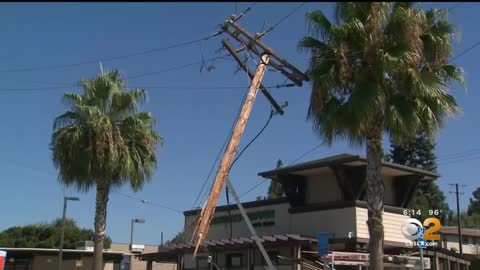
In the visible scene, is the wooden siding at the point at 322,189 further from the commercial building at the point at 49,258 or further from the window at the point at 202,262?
the commercial building at the point at 49,258

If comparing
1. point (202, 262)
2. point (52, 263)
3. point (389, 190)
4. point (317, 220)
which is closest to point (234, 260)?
point (202, 262)

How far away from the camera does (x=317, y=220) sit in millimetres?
29016

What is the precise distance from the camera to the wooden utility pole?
52.4ft

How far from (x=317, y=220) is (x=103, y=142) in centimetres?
1022

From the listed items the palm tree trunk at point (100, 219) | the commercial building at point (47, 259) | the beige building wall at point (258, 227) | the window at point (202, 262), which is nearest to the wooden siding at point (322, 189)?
the beige building wall at point (258, 227)

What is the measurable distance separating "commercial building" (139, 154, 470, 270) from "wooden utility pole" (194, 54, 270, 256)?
26.0ft

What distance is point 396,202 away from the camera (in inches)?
1204

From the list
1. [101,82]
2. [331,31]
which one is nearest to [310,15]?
[331,31]

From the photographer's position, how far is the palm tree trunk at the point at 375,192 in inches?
668

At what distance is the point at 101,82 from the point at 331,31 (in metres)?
12.5

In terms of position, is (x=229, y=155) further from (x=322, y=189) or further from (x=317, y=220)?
(x=322, y=189)

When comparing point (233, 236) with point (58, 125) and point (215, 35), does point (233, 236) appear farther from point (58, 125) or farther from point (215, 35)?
point (215, 35)

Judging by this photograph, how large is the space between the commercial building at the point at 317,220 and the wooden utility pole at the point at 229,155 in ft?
26.0

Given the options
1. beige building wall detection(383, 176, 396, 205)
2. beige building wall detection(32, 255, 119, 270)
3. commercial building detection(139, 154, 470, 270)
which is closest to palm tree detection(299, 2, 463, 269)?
commercial building detection(139, 154, 470, 270)
